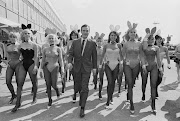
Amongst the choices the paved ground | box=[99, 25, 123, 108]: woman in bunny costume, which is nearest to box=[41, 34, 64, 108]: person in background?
the paved ground

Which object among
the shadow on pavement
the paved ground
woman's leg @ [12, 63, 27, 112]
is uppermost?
woman's leg @ [12, 63, 27, 112]

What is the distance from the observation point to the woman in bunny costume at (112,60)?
4980mm

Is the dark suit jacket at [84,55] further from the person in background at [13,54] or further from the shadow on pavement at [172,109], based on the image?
the shadow on pavement at [172,109]

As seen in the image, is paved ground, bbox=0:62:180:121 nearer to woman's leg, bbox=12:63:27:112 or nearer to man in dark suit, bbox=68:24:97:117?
woman's leg, bbox=12:63:27:112

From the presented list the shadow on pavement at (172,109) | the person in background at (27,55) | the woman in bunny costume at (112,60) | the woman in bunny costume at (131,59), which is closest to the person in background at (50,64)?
the person in background at (27,55)

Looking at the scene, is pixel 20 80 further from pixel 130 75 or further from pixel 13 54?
pixel 130 75

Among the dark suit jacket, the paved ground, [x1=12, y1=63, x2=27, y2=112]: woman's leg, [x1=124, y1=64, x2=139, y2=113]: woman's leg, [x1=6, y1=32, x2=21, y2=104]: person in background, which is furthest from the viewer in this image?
[x1=6, y1=32, x2=21, y2=104]: person in background

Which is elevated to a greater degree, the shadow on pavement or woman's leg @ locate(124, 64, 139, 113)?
woman's leg @ locate(124, 64, 139, 113)

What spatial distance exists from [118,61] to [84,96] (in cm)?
147

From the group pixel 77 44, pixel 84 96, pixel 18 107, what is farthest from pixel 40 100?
pixel 77 44

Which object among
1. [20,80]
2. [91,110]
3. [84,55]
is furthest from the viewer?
[91,110]

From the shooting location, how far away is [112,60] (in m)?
5.04

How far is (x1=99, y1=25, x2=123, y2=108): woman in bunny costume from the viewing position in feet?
16.3

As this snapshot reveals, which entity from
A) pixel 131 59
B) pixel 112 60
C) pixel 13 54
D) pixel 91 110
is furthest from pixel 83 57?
pixel 13 54
